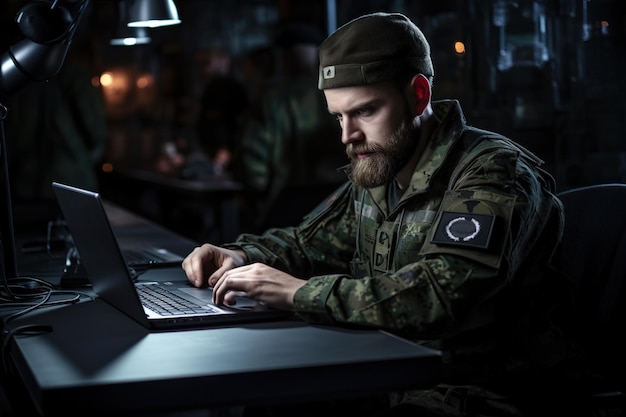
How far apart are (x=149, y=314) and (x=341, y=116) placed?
592mm

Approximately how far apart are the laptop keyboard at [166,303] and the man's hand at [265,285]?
0.08 m

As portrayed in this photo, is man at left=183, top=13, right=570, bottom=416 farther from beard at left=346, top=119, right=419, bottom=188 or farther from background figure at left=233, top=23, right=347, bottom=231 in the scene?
background figure at left=233, top=23, right=347, bottom=231

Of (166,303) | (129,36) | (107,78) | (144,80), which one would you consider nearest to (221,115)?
(144,80)

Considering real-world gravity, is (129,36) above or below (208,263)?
above

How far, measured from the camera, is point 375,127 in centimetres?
187

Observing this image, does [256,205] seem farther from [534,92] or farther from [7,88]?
[7,88]

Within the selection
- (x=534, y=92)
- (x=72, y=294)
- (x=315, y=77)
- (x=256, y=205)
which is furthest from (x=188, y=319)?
(x=256, y=205)

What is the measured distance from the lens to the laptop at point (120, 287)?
61.1 inches

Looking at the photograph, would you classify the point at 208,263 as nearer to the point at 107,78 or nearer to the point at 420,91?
the point at 420,91

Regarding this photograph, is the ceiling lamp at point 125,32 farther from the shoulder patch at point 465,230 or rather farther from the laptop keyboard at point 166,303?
the shoulder patch at point 465,230

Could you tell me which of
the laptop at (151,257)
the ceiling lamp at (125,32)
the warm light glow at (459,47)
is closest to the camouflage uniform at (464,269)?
the laptop at (151,257)

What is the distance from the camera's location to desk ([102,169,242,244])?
227 inches

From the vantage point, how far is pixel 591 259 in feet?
5.91

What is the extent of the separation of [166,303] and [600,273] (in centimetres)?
85
